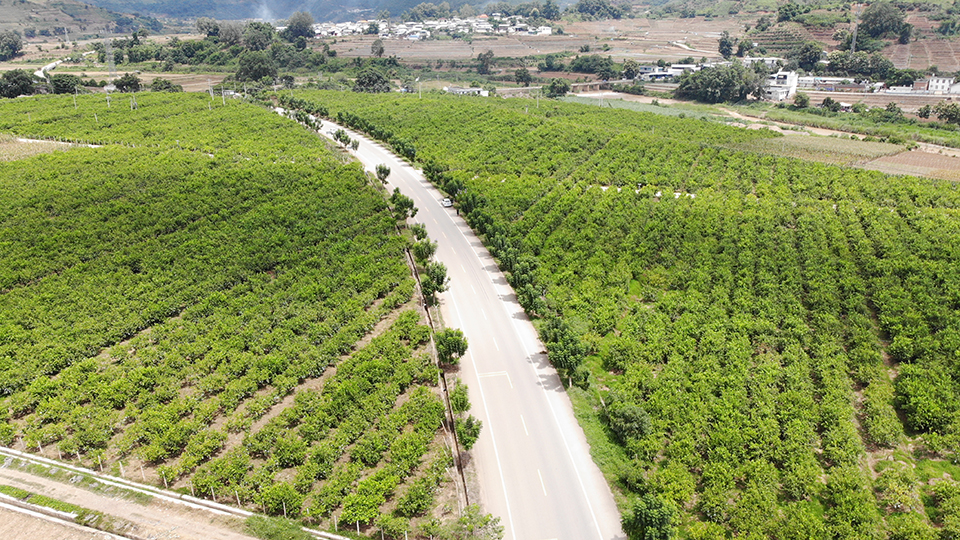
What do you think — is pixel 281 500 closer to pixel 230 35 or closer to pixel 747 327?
pixel 747 327

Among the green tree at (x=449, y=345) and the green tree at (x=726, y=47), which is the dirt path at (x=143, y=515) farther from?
the green tree at (x=726, y=47)

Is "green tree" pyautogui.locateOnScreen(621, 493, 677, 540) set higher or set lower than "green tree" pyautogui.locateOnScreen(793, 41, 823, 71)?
lower

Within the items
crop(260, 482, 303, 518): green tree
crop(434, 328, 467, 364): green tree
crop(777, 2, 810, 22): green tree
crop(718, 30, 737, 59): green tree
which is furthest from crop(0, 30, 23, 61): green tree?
crop(777, 2, 810, 22): green tree

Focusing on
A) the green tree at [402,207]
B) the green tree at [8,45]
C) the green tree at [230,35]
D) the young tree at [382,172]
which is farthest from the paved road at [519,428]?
the green tree at [8,45]

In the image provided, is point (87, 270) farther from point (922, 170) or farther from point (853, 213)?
point (922, 170)

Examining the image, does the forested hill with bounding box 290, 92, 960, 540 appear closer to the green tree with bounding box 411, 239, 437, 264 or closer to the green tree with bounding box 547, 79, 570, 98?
the green tree with bounding box 411, 239, 437, 264

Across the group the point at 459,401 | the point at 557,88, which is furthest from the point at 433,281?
the point at 557,88
